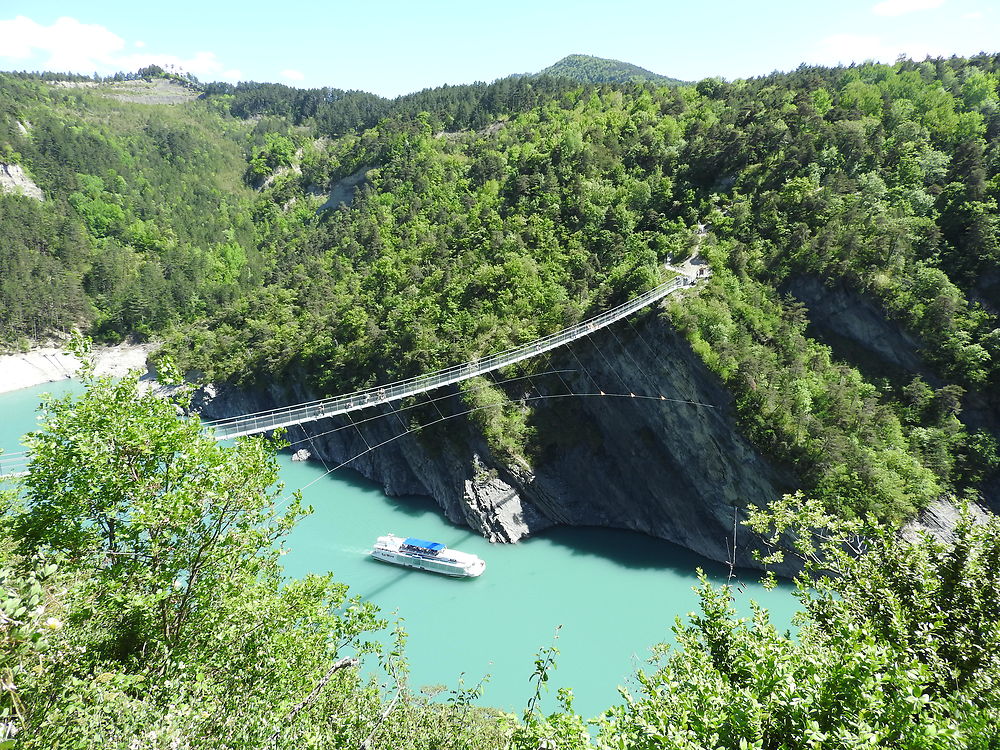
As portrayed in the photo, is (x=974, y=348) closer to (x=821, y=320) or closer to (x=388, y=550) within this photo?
(x=821, y=320)

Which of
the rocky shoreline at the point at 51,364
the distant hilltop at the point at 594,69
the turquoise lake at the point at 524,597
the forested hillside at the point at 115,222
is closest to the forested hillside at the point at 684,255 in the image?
the forested hillside at the point at 115,222

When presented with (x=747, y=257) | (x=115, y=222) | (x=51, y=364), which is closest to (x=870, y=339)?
(x=747, y=257)

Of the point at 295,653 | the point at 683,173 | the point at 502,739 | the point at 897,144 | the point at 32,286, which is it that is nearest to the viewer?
the point at 295,653

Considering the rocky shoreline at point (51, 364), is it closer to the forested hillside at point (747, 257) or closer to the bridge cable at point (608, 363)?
the forested hillside at point (747, 257)

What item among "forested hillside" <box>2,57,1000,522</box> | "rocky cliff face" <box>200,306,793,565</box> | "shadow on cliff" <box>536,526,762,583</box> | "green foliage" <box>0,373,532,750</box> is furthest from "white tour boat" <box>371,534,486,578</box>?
"green foliage" <box>0,373,532,750</box>

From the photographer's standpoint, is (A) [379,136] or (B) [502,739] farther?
(A) [379,136]

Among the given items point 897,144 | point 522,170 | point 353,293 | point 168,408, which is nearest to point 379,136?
point 522,170

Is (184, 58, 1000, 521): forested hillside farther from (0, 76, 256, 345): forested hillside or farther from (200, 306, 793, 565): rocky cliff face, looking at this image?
(0, 76, 256, 345): forested hillside
